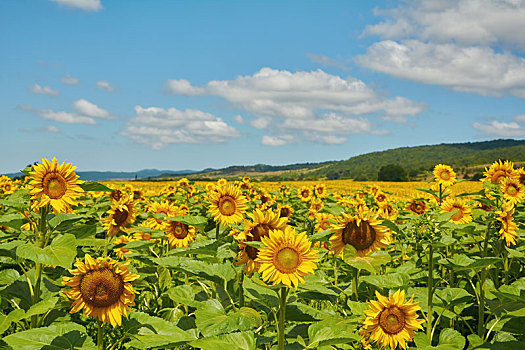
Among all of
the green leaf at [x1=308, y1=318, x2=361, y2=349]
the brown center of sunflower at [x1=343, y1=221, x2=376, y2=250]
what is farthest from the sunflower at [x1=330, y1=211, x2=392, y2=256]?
the green leaf at [x1=308, y1=318, x2=361, y2=349]

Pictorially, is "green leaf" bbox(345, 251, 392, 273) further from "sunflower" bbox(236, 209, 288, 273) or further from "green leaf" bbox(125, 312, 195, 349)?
"green leaf" bbox(125, 312, 195, 349)

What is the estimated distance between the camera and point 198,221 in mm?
3830

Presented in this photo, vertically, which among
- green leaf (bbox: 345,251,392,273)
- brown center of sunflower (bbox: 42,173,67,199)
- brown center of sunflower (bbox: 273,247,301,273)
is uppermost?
brown center of sunflower (bbox: 42,173,67,199)

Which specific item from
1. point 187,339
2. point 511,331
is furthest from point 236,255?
point 511,331

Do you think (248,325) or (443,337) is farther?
(443,337)

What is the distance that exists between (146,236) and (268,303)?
123 inches

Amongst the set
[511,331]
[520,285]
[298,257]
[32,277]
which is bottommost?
[511,331]

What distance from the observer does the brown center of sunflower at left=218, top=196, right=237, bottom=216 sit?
4.33 meters

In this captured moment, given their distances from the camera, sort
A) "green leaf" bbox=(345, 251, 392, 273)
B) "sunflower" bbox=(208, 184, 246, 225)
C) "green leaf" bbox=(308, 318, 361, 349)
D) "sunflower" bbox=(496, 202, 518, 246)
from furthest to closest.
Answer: "sunflower" bbox=(496, 202, 518, 246), "sunflower" bbox=(208, 184, 246, 225), "green leaf" bbox=(345, 251, 392, 273), "green leaf" bbox=(308, 318, 361, 349)

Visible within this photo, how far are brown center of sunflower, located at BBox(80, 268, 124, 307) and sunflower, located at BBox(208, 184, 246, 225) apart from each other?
165 centimetres

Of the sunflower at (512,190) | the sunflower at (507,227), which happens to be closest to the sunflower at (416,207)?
the sunflower at (512,190)

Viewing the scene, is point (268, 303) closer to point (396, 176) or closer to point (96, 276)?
point (96, 276)

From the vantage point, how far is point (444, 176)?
7383 millimetres

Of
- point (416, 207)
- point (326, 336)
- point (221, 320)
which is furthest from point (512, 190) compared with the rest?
point (221, 320)
